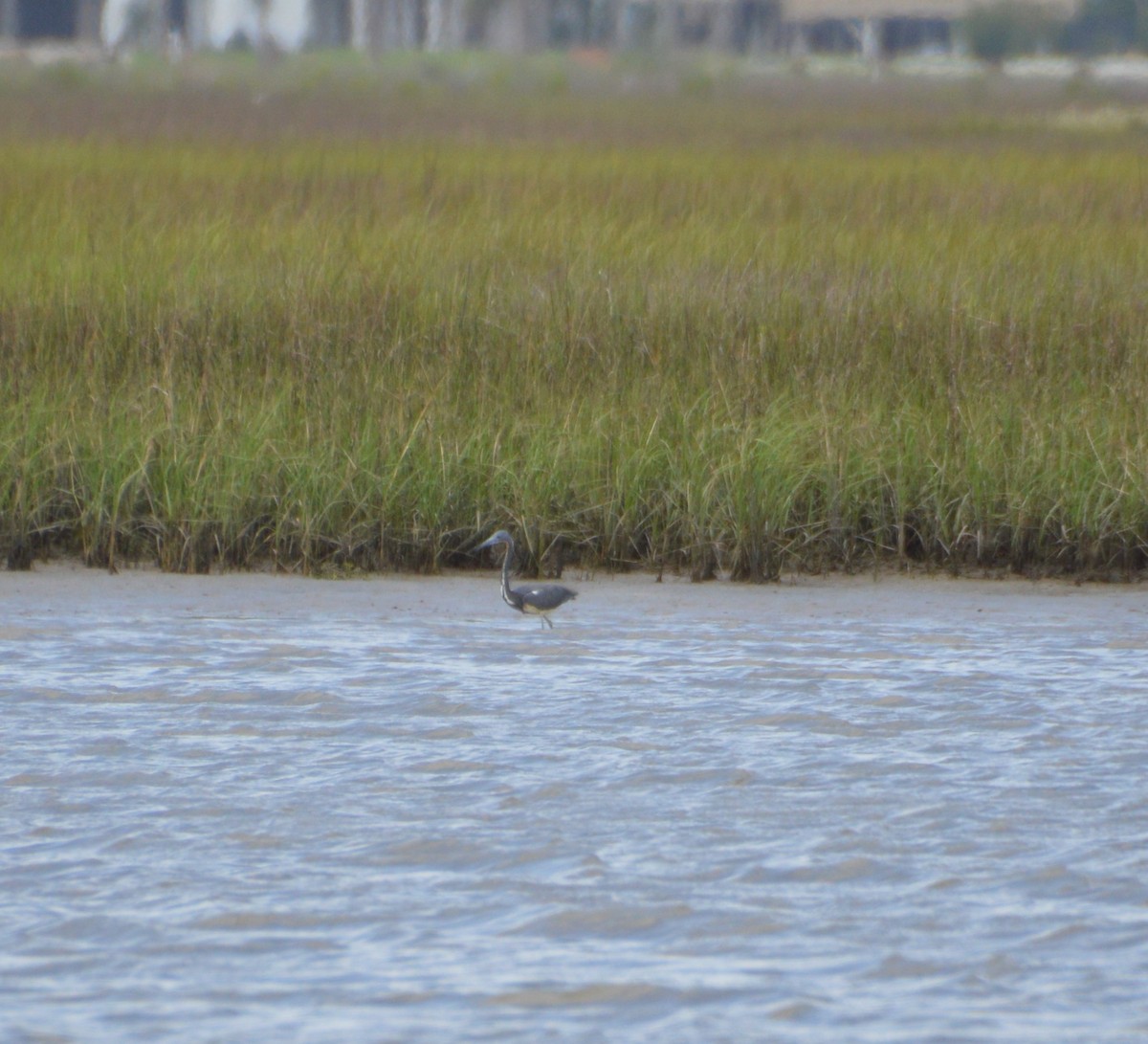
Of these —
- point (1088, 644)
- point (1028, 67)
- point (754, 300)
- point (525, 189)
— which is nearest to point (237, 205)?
point (525, 189)

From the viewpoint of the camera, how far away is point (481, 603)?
20.2ft

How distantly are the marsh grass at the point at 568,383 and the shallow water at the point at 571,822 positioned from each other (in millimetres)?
483

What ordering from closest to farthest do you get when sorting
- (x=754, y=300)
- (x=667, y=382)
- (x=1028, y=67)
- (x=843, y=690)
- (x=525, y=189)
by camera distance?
(x=843, y=690)
(x=667, y=382)
(x=754, y=300)
(x=525, y=189)
(x=1028, y=67)

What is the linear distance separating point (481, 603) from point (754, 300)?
2410 millimetres

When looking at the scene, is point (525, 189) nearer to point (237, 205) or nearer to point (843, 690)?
point (237, 205)

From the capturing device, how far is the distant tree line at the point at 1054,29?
95.1 feet

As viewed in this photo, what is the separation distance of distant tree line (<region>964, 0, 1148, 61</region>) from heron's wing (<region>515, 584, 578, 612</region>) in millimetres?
24374

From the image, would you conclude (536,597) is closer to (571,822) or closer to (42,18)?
(571,822)

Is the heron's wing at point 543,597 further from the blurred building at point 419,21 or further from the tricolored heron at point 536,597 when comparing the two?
the blurred building at point 419,21

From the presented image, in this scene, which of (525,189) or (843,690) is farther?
(525,189)

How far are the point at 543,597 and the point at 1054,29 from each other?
2658 cm

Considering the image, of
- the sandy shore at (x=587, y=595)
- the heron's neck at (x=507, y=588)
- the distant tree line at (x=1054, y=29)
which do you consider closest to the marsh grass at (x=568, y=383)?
the sandy shore at (x=587, y=595)

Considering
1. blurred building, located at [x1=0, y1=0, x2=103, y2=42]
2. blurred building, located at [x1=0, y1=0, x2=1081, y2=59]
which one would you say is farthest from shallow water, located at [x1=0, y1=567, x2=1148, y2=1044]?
blurred building, located at [x1=0, y1=0, x2=103, y2=42]

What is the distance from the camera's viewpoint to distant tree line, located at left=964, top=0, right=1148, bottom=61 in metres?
29.0
